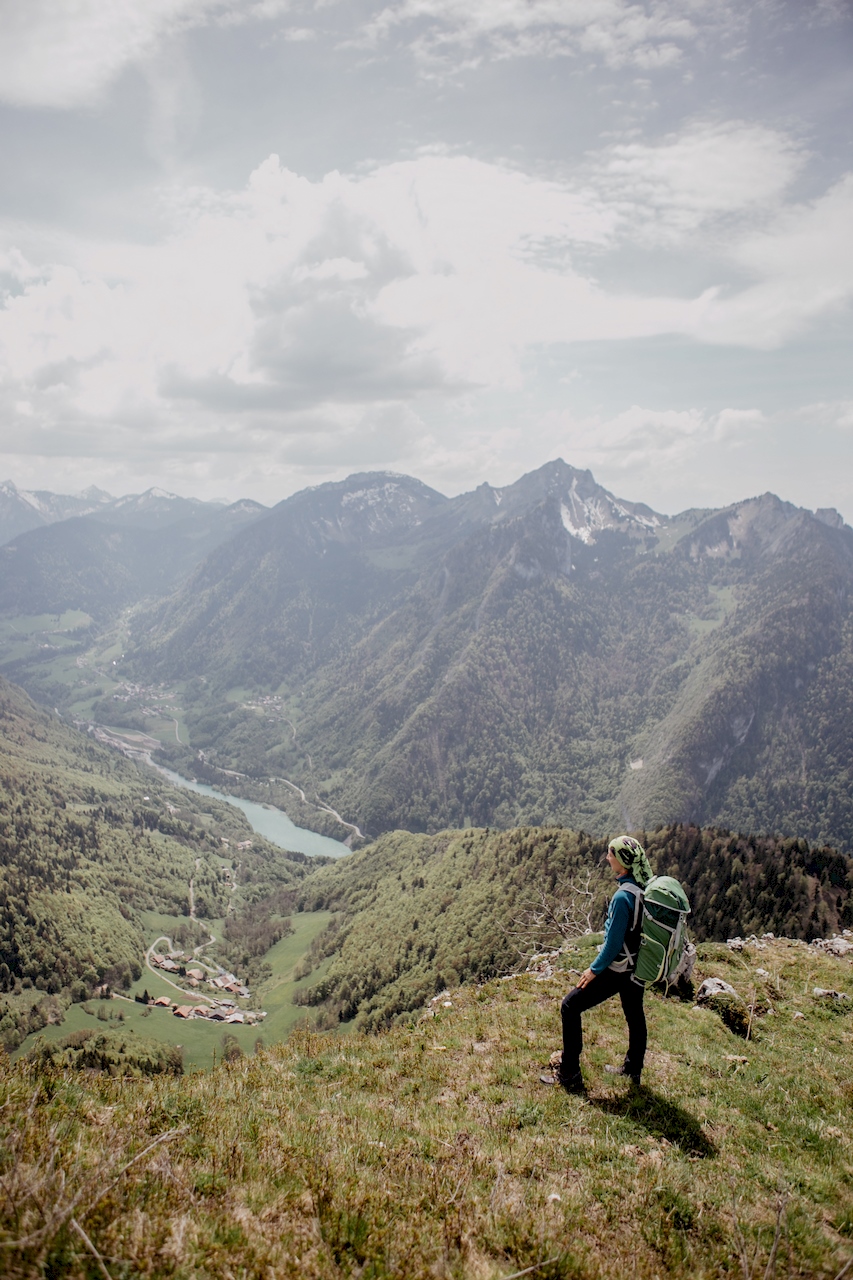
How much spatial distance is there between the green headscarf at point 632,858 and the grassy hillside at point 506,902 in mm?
22524

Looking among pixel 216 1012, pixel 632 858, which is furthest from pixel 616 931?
pixel 216 1012

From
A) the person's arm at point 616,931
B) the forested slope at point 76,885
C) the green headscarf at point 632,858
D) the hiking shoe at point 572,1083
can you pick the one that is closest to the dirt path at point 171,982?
the forested slope at point 76,885

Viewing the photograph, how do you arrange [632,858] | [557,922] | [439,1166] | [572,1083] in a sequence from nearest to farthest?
[439,1166]
[632,858]
[572,1083]
[557,922]

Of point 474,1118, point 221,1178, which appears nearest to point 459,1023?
point 474,1118

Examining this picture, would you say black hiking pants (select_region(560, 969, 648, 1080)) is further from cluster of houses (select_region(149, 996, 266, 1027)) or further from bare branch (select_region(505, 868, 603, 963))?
cluster of houses (select_region(149, 996, 266, 1027))

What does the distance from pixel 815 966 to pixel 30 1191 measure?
23418 millimetres

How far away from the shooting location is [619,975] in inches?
397

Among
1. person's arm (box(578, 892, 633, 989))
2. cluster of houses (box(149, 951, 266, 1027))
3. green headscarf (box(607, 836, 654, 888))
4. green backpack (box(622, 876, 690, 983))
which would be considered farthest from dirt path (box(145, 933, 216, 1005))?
green headscarf (box(607, 836, 654, 888))

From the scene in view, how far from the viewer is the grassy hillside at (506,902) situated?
5259 centimetres

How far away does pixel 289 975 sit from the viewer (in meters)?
114

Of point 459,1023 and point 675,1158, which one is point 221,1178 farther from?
point 459,1023

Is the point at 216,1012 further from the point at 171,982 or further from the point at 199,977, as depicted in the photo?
the point at 199,977

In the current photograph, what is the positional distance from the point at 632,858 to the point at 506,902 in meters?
67.3

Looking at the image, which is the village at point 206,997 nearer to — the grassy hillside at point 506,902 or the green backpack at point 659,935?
the grassy hillside at point 506,902
